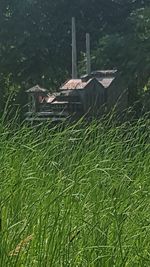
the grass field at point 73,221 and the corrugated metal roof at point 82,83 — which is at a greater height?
the grass field at point 73,221

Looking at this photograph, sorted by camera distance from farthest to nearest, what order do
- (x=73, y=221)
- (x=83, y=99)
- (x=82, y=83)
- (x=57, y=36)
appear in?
(x=57, y=36), (x=82, y=83), (x=83, y=99), (x=73, y=221)

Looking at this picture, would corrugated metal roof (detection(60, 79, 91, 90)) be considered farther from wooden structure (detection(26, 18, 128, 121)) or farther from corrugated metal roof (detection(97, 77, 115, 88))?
corrugated metal roof (detection(97, 77, 115, 88))

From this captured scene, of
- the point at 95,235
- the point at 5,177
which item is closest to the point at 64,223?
the point at 95,235

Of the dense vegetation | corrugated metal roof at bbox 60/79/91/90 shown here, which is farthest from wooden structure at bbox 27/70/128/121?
the dense vegetation

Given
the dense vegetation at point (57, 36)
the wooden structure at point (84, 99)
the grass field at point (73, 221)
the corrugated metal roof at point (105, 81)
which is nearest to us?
the grass field at point (73, 221)

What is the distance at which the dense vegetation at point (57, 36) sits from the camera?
8.19m

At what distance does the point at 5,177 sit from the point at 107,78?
415 cm

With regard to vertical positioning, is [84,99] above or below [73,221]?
below

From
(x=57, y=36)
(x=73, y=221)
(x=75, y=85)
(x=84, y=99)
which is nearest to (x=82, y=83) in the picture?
(x=75, y=85)

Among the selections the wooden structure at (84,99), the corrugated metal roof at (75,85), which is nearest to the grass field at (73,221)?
the wooden structure at (84,99)

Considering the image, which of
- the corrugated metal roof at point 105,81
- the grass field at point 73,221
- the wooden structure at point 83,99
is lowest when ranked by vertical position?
the wooden structure at point 83,99

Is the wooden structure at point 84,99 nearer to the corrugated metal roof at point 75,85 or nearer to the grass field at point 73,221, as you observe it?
the corrugated metal roof at point 75,85

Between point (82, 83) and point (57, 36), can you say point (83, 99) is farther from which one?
point (57, 36)

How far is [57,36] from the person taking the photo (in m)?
9.18
